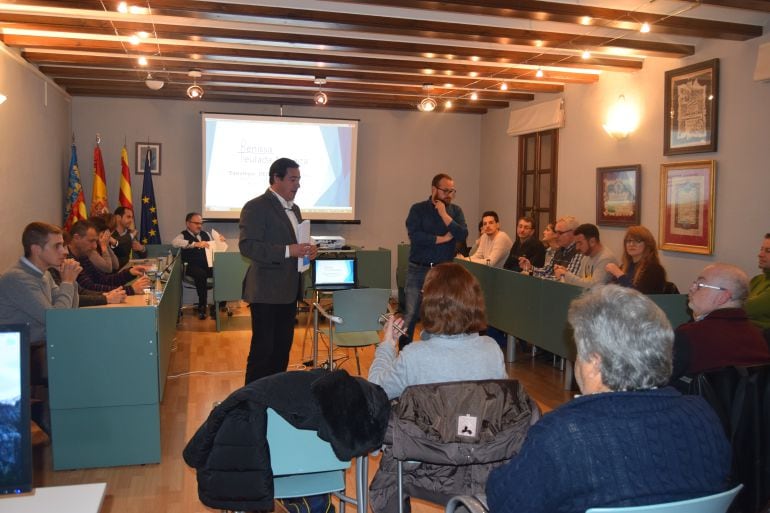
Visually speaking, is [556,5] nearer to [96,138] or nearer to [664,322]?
[664,322]

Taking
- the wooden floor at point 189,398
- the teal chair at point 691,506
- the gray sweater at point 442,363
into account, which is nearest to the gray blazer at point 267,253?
the wooden floor at point 189,398

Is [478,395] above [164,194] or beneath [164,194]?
beneath

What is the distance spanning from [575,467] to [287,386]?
3.15ft

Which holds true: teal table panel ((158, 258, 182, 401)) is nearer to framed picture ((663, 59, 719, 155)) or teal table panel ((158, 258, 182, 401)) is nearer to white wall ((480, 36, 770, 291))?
white wall ((480, 36, 770, 291))

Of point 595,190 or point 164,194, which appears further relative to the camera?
point 164,194

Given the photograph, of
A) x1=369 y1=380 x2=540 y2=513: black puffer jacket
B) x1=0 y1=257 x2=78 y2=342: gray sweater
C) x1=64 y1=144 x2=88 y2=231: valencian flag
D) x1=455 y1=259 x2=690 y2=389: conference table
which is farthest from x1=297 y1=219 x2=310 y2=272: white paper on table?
x1=64 y1=144 x2=88 y2=231: valencian flag

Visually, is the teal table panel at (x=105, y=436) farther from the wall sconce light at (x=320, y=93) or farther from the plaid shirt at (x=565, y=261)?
the wall sconce light at (x=320, y=93)

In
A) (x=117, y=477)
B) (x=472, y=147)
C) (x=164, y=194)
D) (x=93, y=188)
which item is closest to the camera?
(x=117, y=477)

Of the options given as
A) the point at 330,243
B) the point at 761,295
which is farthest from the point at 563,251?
the point at 330,243

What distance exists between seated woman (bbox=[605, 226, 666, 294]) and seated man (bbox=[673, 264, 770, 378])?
1854mm

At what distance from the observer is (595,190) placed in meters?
7.31

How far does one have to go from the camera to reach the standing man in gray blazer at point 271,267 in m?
→ 4.14

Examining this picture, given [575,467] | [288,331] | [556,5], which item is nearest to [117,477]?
[288,331]

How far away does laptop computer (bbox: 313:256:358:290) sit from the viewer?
5875 mm
